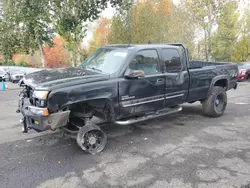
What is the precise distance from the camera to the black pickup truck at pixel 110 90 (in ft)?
12.3

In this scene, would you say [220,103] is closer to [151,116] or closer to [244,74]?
[151,116]

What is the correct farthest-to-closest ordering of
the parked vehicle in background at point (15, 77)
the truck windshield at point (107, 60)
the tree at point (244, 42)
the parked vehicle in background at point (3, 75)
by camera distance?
the tree at point (244, 42)
the parked vehicle in background at point (3, 75)
the parked vehicle in background at point (15, 77)
the truck windshield at point (107, 60)

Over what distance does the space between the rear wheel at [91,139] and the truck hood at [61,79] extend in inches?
34.1

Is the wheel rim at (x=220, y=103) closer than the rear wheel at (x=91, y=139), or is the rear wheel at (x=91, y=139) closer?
the rear wheel at (x=91, y=139)

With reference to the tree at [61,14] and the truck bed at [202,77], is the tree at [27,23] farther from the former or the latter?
the truck bed at [202,77]

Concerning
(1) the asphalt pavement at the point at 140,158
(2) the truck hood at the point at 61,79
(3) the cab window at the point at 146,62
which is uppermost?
(3) the cab window at the point at 146,62

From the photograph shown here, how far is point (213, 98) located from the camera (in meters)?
6.11

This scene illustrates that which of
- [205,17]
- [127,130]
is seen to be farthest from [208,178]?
[205,17]

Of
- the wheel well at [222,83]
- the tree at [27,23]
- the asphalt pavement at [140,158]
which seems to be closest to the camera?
the asphalt pavement at [140,158]

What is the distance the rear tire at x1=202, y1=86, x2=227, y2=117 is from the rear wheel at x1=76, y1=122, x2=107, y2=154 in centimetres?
329

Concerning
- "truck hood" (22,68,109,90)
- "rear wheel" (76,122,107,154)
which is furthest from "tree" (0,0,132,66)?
"rear wheel" (76,122,107,154)

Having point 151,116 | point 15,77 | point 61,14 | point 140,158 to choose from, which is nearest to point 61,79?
point 140,158

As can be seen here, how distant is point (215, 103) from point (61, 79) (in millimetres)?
4386

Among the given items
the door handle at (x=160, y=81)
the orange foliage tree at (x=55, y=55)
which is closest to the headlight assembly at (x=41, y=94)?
the door handle at (x=160, y=81)
